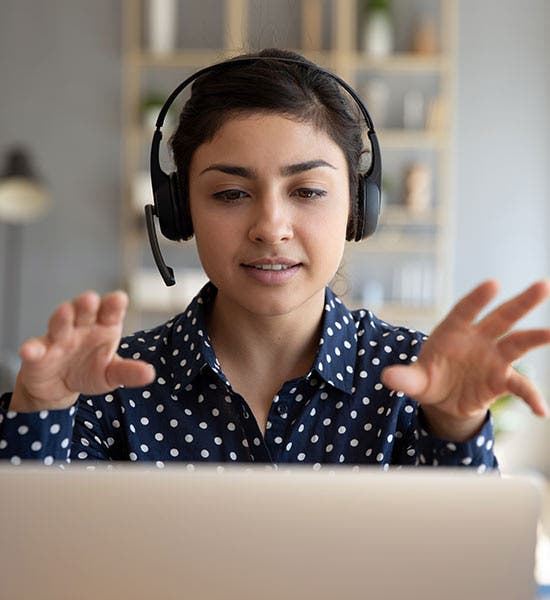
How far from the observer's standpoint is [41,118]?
5078 millimetres

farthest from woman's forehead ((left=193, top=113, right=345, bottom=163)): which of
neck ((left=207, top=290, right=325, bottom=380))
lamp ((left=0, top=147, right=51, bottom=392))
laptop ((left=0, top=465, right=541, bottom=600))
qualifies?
lamp ((left=0, top=147, right=51, bottom=392))

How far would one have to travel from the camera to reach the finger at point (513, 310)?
3.29 ft

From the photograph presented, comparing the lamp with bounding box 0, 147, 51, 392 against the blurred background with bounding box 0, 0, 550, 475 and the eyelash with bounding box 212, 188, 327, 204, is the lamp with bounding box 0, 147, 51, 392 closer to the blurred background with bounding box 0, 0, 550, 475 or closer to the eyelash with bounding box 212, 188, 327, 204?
the blurred background with bounding box 0, 0, 550, 475

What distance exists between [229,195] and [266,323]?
0.64 ft

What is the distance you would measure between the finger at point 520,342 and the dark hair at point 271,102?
511 mm

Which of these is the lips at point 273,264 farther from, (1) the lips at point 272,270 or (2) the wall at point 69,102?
(2) the wall at point 69,102

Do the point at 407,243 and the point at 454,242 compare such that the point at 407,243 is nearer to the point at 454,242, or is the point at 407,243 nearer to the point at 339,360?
the point at 454,242

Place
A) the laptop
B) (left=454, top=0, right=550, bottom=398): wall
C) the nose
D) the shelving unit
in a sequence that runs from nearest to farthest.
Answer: the laptop
the nose
the shelving unit
(left=454, top=0, right=550, bottom=398): wall

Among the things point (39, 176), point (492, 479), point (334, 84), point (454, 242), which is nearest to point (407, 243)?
point (454, 242)

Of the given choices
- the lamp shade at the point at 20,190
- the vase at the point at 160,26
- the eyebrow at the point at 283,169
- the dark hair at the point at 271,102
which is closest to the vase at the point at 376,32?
the vase at the point at 160,26

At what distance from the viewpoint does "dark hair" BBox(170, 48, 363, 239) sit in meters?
1.43

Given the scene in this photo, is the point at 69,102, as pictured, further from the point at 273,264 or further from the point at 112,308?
the point at 112,308

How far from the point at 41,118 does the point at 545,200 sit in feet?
→ 8.10

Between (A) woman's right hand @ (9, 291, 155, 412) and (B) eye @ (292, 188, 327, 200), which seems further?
(B) eye @ (292, 188, 327, 200)
